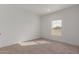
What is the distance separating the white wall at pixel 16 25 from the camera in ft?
6.14

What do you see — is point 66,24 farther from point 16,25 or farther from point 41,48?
point 16,25

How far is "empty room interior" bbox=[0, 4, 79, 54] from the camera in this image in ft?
6.23

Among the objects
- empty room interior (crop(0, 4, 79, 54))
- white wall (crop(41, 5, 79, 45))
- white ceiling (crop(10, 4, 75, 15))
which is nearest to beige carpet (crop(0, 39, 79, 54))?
empty room interior (crop(0, 4, 79, 54))

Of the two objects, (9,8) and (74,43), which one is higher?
(9,8)

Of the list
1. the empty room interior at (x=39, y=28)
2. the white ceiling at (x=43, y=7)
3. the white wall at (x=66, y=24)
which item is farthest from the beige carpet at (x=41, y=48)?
the white ceiling at (x=43, y=7)

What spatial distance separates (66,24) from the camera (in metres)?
2.01

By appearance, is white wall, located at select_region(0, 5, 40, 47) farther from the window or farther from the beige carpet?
the window

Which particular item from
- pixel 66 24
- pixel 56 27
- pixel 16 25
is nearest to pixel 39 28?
pixel 56 27

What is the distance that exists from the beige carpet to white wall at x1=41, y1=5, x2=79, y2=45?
0.13m

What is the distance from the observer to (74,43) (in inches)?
75.7

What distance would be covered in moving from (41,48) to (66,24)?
806mm
